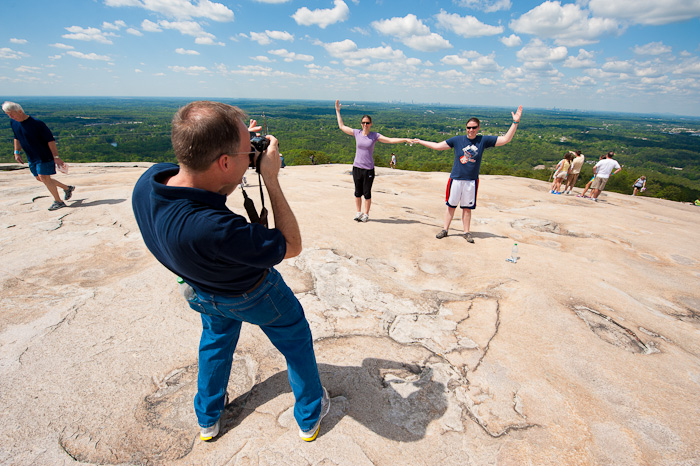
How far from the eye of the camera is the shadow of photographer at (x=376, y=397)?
1779 millimetres

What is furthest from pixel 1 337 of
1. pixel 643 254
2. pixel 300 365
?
pixel 643 254

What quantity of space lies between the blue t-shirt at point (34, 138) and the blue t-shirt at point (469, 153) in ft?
19.9

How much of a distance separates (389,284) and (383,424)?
1648 mm

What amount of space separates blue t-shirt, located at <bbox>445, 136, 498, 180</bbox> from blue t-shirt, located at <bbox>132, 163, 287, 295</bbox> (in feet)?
13.0

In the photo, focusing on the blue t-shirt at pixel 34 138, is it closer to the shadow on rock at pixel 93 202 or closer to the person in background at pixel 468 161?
the shadow on rock at pixel 93 202

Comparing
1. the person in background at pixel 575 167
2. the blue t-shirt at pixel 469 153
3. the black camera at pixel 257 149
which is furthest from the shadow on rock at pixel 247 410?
the person in background at pixel 575 167

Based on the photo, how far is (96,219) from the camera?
15.1 ft

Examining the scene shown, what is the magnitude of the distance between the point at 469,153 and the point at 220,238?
4.23 meters

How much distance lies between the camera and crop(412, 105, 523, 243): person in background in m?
4.45

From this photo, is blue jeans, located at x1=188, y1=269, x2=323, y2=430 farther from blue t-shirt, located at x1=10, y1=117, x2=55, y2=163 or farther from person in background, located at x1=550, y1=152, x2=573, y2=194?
person in background, located at x1=550, y1=152, x2=573, y2=194

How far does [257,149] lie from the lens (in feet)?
4.55

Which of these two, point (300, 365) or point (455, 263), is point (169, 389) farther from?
point (455, 263)

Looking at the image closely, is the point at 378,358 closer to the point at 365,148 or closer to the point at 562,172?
the point at 365,148

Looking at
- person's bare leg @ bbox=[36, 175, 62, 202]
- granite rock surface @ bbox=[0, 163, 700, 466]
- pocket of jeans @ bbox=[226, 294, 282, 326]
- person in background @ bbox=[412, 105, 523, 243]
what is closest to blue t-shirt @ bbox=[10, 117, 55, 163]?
person's bare leg @ bbox=[36, 175, 62, 202]
